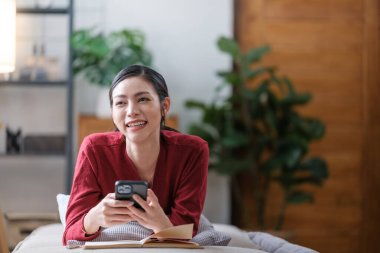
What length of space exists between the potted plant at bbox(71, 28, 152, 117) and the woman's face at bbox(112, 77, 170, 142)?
257 centimetres

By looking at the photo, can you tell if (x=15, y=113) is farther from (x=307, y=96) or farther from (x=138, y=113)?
(x=138, y=113)

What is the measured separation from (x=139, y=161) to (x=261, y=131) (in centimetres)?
295

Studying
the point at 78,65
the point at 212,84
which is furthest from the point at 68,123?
the point at 212,84

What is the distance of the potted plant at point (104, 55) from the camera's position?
455 cm

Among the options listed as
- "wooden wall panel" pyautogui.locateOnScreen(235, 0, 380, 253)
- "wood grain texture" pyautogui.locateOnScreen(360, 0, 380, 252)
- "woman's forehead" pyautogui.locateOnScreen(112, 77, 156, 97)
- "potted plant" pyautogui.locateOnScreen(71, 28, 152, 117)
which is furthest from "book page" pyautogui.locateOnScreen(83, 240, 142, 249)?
"wood grain texture" pyautogui.locateOnScreen(360, 0, 380, 252)

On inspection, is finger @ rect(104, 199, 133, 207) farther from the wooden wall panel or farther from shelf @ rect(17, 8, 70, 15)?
the wooden wall panel

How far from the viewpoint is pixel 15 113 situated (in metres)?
4.96

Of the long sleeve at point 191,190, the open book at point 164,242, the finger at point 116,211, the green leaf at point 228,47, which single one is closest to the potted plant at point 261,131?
the green leaf at point 228,47

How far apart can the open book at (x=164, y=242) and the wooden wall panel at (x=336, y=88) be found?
3.36 meters

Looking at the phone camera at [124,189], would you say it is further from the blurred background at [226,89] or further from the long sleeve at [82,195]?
the blurred background at [226,89]

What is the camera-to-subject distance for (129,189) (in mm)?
1798

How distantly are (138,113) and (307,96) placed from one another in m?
3.01

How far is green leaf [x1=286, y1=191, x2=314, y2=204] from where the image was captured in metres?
4.82

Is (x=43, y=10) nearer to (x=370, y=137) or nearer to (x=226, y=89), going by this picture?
(x=226, y=89)
